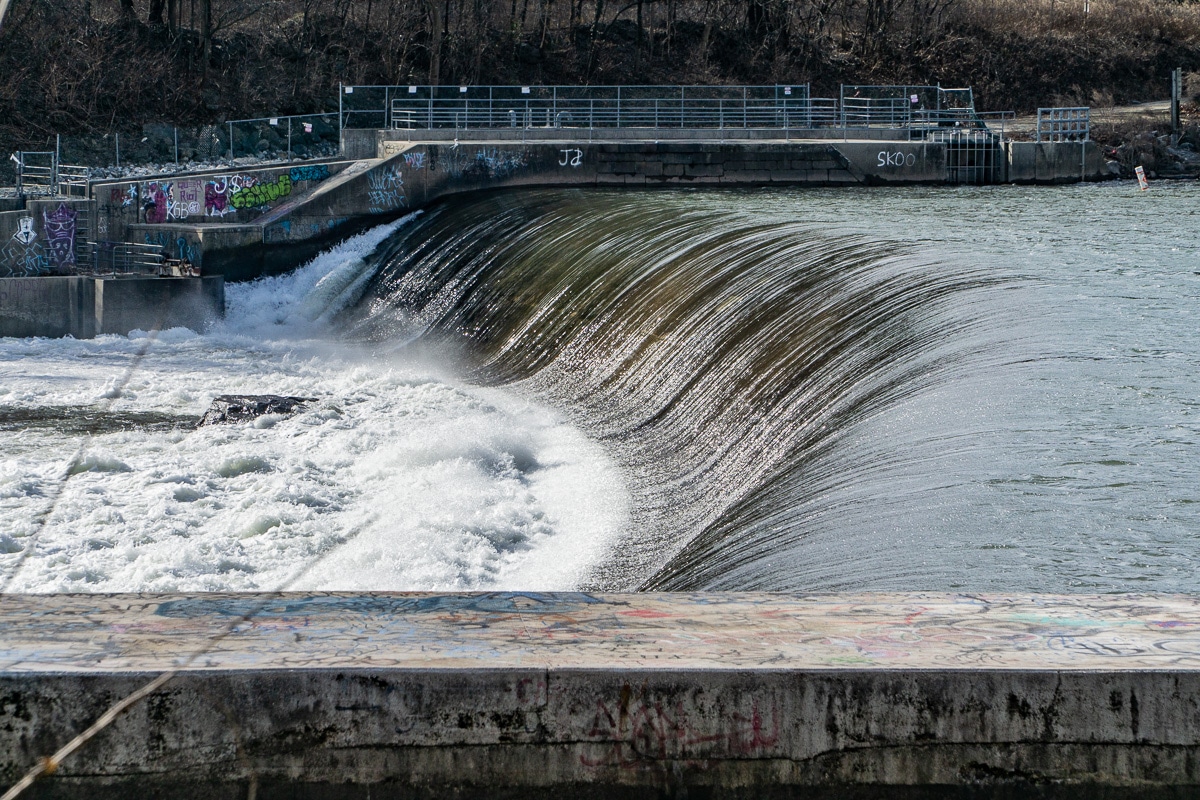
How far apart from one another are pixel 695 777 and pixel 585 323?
13.4m

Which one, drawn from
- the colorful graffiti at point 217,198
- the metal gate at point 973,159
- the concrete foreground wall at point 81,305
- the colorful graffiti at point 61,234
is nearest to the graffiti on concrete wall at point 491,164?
the colorful graffiti at point 217,198

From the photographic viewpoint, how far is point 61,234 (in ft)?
82.8

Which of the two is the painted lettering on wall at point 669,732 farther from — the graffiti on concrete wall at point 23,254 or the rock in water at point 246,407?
the graffiti on concrete wall at point 23,254

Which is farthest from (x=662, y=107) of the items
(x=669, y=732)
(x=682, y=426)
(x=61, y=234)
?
(x=669, y=732)

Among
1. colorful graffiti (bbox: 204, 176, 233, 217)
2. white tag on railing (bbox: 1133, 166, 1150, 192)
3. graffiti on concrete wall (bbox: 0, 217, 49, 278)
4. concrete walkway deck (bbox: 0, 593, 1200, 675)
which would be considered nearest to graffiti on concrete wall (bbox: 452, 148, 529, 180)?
colorful graffiti (bbox: 204, 176, 233, 217)

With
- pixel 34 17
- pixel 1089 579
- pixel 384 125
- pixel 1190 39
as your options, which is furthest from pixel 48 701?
pixel 1190 39

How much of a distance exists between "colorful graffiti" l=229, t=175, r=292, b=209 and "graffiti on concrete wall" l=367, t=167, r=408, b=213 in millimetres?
1929

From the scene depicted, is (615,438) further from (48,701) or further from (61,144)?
(61,144)

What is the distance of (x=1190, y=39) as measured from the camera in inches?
1965

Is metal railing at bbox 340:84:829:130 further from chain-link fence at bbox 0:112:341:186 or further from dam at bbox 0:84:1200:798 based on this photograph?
dam at bbox 0:84:1200:798

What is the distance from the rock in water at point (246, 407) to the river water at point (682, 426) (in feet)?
1.07

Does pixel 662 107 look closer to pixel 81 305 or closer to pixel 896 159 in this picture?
pixel 896 159

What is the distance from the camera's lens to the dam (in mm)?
3975

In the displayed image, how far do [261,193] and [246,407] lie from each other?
12.2 metres
